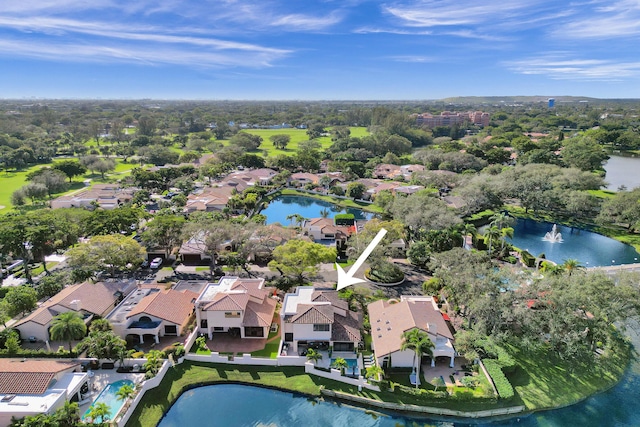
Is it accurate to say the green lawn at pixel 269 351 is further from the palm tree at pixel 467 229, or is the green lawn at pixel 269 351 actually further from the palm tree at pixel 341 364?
the palm tree at pixel 467 229

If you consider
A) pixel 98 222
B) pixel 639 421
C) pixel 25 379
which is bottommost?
pixel 639 421

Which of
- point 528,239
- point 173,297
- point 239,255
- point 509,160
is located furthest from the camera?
point 509,160

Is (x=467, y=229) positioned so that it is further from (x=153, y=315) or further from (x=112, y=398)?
(x=112, y=398)

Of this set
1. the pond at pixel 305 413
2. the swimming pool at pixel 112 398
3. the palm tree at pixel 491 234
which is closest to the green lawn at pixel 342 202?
the palm tree at pixel 491 234

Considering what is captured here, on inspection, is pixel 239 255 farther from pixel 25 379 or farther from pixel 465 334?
pixel 465 334

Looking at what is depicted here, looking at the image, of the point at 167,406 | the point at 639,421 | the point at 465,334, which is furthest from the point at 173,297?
the point at 639,421

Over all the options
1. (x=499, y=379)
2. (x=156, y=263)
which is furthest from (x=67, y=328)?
(x=499, y=379)

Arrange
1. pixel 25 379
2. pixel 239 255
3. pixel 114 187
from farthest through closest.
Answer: pixel 114 187 < pixel 239 255 < pixel 25 379
